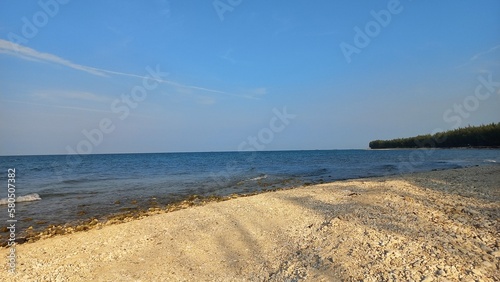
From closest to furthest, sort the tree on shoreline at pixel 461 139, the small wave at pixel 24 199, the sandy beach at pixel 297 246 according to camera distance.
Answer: the sandy beach at pixel 297 246 → the small wave at pixel 24 199 → the tree on shoreline at pixel 461 139

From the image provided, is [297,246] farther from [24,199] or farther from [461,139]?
[461,139]

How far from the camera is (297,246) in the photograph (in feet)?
23.0

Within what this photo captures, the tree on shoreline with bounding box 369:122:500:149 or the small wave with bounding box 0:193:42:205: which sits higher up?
the tree on shoreline with bounding box 369:122:500:149

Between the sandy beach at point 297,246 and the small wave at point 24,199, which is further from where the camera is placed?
the small wave at point 24,199

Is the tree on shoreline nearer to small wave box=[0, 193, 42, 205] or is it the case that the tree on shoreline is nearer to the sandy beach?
the sandy beach

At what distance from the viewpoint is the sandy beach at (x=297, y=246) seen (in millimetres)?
5305

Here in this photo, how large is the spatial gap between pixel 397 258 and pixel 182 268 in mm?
4369

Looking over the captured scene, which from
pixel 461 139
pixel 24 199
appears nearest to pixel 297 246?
pixel 24 199

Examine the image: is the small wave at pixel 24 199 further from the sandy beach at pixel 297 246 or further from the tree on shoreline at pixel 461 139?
the tree on shoreline at pixel 461 139

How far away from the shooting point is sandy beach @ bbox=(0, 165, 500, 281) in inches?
209

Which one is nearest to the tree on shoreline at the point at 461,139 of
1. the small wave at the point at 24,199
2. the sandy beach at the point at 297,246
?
the sandy beach at the point at 297,246

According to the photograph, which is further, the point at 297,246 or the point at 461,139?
the point at 461,139

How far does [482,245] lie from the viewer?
5.73 meters

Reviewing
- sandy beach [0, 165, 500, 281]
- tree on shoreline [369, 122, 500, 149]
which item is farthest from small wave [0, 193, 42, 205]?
tree on shoreline [369, 122, 500, 149]
